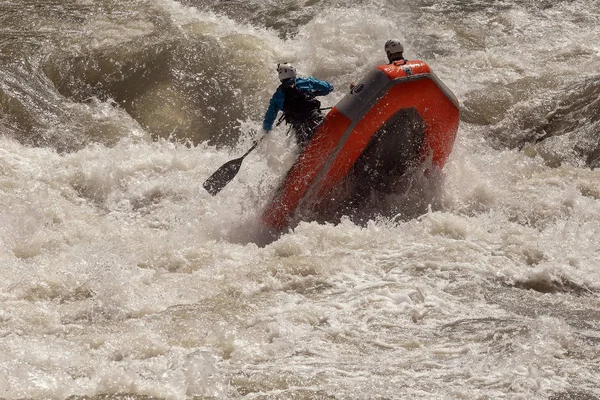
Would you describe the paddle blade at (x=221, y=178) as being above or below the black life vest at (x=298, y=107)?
below

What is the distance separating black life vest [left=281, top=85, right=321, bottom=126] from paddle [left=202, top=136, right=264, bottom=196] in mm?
332

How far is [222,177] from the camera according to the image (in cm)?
653

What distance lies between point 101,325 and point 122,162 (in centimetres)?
307

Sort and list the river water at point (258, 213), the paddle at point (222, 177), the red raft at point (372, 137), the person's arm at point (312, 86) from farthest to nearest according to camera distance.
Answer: the paddle at point (222, 177) → the person's arm at point (312, 86) → the red raft at point (372, 137) → the river water at point (258, 213)

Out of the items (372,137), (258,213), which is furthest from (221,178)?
(372,137)

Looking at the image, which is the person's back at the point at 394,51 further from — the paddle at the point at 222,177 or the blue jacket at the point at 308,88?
the paddle at the point at 222,177

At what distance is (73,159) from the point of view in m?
7.26

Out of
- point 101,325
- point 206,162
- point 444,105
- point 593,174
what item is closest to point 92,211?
point 206,162

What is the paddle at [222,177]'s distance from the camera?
6.45m

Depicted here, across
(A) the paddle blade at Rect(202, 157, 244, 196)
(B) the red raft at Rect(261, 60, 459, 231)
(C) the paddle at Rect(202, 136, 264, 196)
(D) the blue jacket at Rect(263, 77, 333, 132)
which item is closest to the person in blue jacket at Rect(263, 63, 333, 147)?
(D) the blue jacket at Rect(263, 77, 333, 132)

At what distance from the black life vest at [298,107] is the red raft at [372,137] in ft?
0.64

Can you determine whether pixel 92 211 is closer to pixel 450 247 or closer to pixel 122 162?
pixel 122 162

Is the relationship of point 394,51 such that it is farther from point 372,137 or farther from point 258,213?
point 258,213

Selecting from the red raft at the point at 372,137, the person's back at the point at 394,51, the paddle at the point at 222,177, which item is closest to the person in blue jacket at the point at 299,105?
the red raft at the point at 372,137
